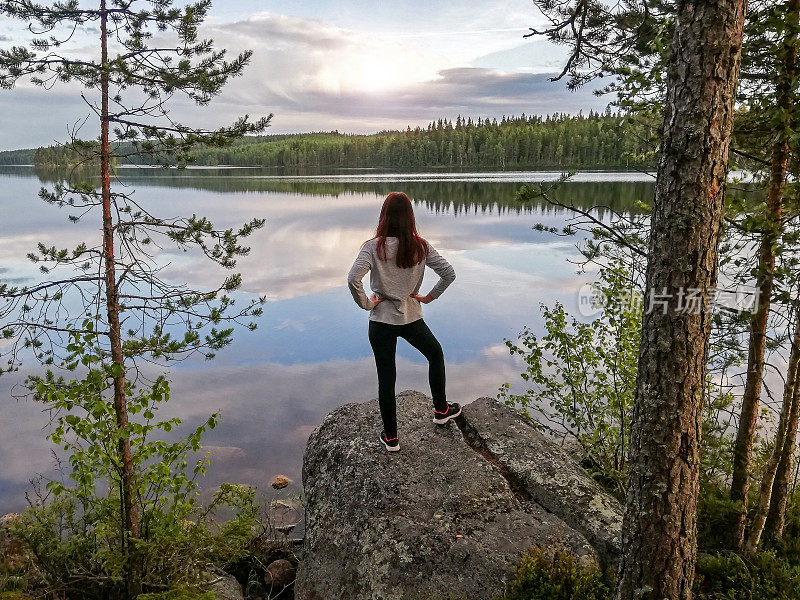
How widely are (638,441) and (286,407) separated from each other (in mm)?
11249

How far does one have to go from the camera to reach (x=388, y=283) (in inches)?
216

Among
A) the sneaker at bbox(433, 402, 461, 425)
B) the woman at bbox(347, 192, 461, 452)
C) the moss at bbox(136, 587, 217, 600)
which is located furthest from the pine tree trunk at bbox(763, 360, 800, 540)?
the moss at bbox(136, 587, 217, 600)

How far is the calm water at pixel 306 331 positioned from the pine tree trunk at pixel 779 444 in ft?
11.3

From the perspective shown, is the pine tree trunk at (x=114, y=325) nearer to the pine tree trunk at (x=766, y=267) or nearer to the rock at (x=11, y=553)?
the rock at (x=11, y=553)

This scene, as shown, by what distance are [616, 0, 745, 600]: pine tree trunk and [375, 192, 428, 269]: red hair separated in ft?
8.15

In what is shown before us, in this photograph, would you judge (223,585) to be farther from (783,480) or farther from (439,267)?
(783,480)

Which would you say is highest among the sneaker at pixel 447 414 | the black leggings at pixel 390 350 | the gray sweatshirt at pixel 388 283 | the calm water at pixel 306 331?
the gray sweatshirt at pixel 388 283

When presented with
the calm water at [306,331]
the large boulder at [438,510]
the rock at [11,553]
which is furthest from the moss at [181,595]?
the calm water at [306,331]

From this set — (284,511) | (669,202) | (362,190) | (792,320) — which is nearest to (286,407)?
(284,511)

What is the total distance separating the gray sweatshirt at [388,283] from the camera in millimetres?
5430

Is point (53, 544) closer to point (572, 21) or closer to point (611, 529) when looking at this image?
point (611, 529)

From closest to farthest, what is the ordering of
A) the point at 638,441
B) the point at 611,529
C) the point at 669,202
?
1. the point at 669,202
2. the point at 638,441
3. the point at 611,529

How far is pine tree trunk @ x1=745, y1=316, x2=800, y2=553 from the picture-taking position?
5152mm

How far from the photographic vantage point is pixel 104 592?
17.4 feet
